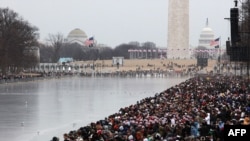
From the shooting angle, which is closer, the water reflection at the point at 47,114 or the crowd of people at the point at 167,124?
the crowd of people at the point at 167,124

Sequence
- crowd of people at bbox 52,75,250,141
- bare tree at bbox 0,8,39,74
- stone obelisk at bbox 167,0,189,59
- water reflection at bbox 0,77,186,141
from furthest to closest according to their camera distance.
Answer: stone obelisk at bbox 167,0,189,59 < bare tree at bbox 0,8,39,74 < water reflection at bbox 0,77,186,141 < crowd of people at bbox 52,75,250,141

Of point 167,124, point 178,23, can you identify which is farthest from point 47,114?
point 178,23

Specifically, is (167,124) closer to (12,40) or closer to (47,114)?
(47,114)

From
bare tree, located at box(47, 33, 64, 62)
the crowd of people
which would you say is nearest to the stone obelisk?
bare tree, located at box(47, 33, 64, 62)

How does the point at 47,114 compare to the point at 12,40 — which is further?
the point at 12,40

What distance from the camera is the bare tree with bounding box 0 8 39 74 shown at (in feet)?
242

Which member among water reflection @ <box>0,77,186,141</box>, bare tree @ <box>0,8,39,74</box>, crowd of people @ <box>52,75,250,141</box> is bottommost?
water reflection @ <box>0,77,186,141</box>

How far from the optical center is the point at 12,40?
75250 mm

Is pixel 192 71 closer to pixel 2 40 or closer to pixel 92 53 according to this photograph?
pixel 2 40

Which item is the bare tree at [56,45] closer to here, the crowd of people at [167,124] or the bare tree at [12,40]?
the bare tree at [12,40]

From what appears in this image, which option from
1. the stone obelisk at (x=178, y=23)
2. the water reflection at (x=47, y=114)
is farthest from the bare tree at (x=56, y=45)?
the water reflection at (x=47, y=114)

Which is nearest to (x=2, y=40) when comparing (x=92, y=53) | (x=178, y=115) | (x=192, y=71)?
(x=192, y=71)

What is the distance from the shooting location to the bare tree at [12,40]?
7375 centimetres

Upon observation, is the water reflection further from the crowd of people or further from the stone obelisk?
the stone obelisk
